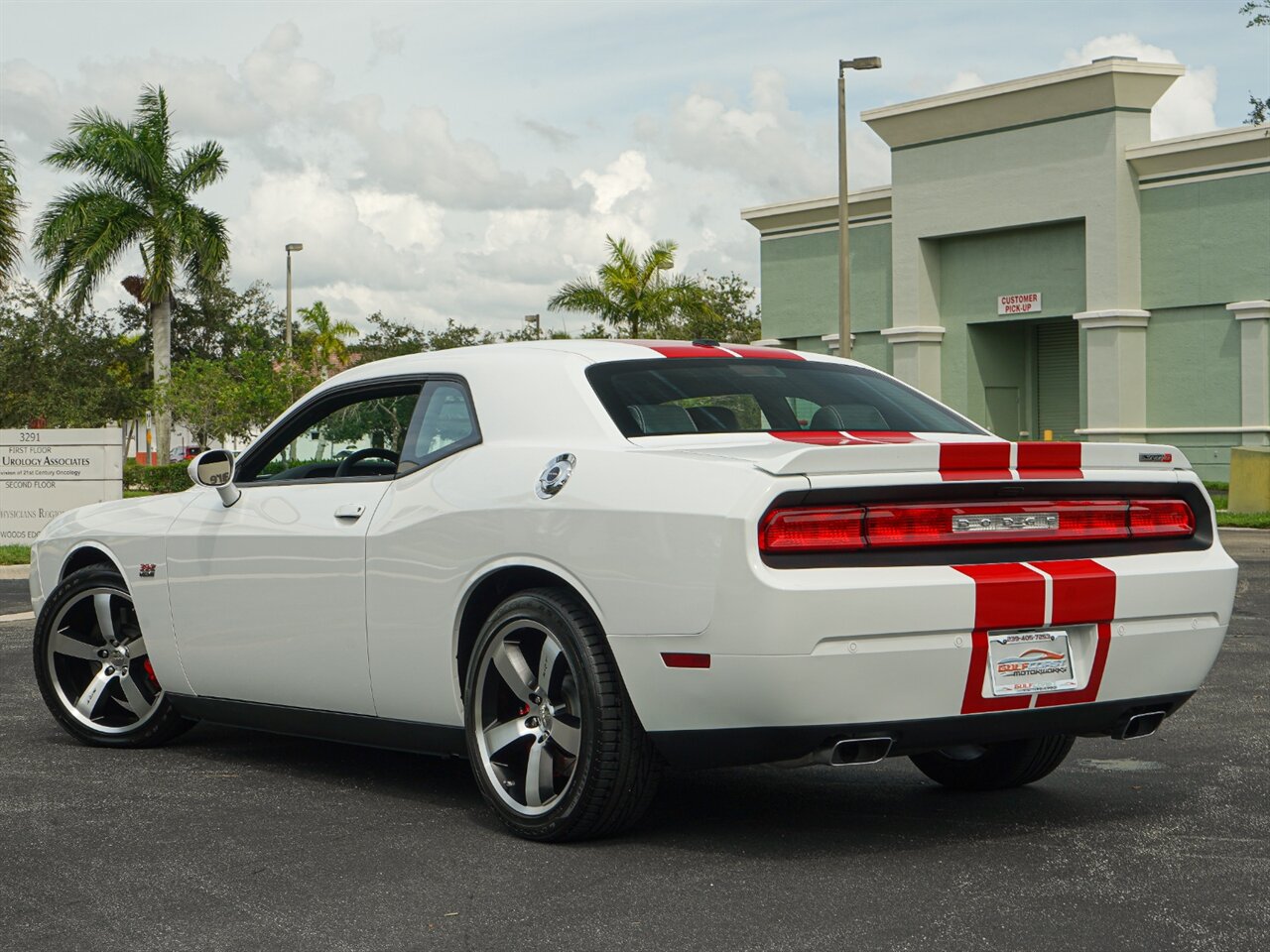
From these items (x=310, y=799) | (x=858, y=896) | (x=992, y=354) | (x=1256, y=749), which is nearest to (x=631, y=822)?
(x=858, y=896)

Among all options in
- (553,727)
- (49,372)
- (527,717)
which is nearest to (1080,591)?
(553,727)

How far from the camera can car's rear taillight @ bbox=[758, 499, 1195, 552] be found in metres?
4.87

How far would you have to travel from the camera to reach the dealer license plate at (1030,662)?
505 cm

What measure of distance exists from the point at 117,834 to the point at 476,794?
129 centimetres

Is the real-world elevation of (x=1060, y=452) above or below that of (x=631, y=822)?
above

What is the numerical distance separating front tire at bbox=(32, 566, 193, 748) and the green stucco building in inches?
1157

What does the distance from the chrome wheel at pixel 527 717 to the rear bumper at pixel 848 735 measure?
0.38 m

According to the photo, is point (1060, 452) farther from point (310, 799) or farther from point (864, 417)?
point (310, 799)

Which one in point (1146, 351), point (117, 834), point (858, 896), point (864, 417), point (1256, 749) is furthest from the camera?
point (1146, 351)

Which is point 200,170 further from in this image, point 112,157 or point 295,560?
point 295,560

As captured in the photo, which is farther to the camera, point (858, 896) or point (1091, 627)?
point (1091, 627)

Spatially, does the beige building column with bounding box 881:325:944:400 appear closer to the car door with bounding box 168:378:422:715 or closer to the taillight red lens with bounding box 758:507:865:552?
the car door with bounding box 168:378:422:715

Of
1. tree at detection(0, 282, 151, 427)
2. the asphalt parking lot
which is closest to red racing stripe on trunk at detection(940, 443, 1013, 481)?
the asphalt parking lot

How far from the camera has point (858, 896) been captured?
4.71 m
